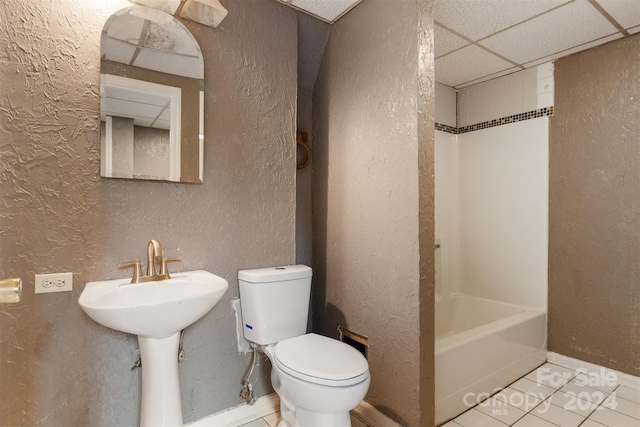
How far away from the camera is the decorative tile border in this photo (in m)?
2.57

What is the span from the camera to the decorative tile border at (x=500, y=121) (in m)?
2.57

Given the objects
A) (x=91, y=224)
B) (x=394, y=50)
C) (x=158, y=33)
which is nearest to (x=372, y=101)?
(x=394, y=50)

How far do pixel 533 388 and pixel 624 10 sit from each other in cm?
229

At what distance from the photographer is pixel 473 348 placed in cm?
192

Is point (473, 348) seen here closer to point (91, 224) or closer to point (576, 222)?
point (576, 222)

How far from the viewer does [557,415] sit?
6.12 feet

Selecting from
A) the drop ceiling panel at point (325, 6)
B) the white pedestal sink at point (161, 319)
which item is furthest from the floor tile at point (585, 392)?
the drop ceiling panel at point (325, 6)

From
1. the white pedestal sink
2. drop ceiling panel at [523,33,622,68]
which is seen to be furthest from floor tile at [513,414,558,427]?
drop ceiling panel at [523,33,622,68]

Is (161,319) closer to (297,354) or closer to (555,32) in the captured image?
(297,354)

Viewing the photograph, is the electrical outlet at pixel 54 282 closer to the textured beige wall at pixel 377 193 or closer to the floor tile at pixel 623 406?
the textured beige wall at pixel 377 193

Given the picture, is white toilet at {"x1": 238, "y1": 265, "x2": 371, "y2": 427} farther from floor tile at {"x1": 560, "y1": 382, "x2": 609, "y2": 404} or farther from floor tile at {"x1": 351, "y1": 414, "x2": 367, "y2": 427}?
floor tile at {"x1": 560, "y1": 382, "x2": 609, "y2": 404}

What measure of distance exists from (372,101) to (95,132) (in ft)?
4.26

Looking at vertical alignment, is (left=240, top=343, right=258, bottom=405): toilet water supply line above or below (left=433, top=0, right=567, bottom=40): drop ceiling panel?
below

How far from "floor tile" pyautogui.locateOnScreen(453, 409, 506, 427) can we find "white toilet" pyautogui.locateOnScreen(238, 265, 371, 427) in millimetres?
739
